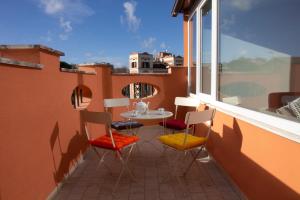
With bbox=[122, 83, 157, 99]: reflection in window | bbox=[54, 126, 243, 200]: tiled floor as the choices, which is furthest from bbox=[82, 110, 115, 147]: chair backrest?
bbox=[122, 83, 157, 99]: reflection in window

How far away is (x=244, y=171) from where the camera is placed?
7.88 ft

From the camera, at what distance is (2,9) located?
21.7m

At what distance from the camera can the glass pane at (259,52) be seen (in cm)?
279

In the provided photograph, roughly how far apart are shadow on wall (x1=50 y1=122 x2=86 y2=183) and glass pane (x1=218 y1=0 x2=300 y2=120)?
2088 millimetres

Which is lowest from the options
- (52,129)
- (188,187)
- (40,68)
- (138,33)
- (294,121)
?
(188,187)

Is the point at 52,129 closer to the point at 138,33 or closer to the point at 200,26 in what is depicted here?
the point at 200,26

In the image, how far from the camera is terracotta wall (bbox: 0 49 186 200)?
1.66 meters

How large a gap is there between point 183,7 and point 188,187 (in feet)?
14.2

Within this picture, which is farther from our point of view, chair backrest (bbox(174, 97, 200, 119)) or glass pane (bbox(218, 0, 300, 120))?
chair backrest (bbox(174, 97, 200, 119))

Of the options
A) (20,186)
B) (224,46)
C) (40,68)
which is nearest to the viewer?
(20,186)

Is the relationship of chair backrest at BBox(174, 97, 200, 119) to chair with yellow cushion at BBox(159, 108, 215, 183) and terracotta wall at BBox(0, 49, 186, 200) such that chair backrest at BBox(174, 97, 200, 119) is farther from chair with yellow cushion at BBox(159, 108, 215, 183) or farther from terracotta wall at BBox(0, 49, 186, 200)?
terracotta wall at BBox(0, 49, 186, 200)

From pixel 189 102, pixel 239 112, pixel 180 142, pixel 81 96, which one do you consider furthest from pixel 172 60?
pixel 239 112

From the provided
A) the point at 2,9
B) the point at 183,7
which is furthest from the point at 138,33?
the point at 183,7

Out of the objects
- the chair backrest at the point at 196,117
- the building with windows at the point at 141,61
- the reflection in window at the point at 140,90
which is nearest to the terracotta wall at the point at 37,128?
the chair backrest at the point at 196,117
